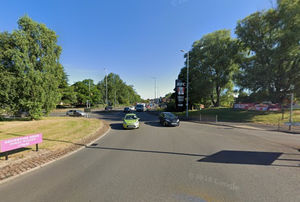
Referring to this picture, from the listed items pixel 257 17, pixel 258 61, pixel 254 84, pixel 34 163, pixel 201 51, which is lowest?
pixel 34 163

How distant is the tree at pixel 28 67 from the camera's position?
556 inches

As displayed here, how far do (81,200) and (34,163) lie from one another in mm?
3539

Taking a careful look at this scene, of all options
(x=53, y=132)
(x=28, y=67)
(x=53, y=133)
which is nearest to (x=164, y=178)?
(x=53, y=133)

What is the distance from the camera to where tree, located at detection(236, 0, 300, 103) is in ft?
54.1

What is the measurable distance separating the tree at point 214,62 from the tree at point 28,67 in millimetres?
27515

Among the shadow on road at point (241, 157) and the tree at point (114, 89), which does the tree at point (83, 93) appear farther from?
the shadow on road at point (241, 157)

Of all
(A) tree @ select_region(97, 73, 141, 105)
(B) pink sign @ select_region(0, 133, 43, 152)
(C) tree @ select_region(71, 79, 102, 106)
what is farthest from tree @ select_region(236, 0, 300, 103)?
(A) tree @ select_region(97, 73, 141, 105)

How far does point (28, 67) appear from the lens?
14.6 m

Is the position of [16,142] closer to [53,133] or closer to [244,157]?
[53,133]

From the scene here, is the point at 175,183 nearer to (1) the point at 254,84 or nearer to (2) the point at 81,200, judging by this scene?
(2) the point at 81,200

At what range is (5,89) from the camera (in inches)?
550

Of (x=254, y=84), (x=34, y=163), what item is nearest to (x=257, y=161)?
(x=34, y=163)

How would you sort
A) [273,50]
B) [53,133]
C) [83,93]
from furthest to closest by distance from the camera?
[83,93] < [273,50] < [53,133]

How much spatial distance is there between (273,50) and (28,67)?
34472 millimetres
